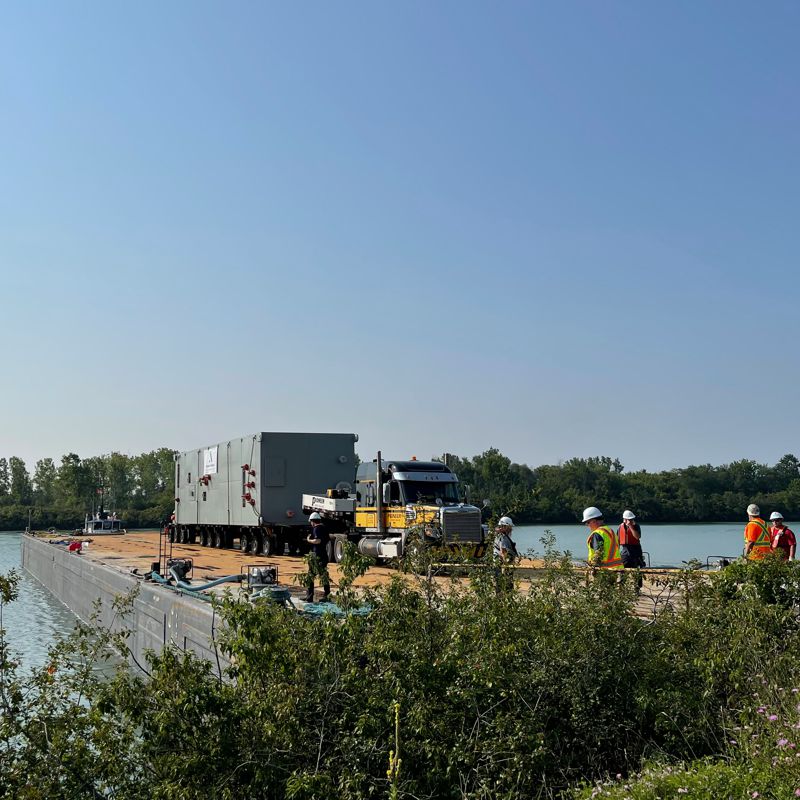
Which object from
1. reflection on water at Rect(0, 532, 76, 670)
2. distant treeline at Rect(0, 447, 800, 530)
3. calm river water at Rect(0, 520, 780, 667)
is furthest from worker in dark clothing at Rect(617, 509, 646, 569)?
distant treeline at Rect(0, 447, 800, 530)

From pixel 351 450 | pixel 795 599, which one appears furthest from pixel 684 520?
pixel 795 599

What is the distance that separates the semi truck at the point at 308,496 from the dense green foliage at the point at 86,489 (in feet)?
287

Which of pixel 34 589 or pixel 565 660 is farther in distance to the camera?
pixel 34 589

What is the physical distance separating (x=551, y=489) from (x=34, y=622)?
38566mm

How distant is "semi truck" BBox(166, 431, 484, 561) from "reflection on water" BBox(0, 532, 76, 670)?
16.0 ft

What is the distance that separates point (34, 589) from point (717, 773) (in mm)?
41922

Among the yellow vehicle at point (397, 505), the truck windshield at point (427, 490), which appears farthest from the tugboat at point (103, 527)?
the truck windshield at point (427, 490)

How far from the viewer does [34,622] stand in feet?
97.0

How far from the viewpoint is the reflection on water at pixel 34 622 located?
22.8m

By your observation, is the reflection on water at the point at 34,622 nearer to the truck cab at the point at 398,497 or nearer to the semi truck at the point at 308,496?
the semi truck at the point at 308,496

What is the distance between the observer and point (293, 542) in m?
32.8

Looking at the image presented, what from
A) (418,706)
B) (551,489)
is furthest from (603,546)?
(551,489)

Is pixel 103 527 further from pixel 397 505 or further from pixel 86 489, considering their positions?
pixel 86 489

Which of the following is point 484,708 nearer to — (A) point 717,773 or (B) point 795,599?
(A) point 717,773
